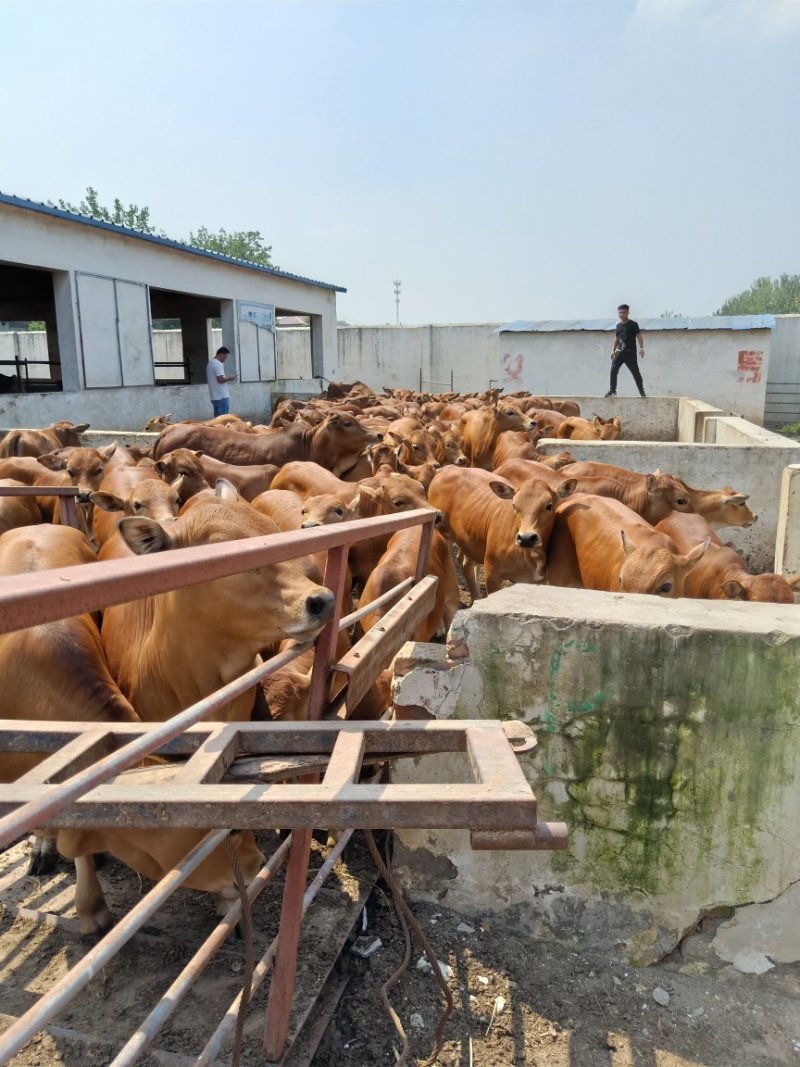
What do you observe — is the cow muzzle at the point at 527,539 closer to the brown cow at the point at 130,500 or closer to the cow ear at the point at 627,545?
the cow ear at the point at 627,545

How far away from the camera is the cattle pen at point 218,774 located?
1.47 meters

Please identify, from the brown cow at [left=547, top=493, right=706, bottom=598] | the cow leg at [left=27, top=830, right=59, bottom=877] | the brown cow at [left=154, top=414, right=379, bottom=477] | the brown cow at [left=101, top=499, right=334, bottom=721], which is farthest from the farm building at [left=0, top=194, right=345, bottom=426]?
the brown cow at [left=101, top=499, right=334, bottom=721]

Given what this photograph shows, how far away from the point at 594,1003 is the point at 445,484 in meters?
6.40

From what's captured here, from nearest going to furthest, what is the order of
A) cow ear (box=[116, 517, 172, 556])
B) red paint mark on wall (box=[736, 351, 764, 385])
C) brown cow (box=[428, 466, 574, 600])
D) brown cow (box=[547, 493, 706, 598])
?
1. cow ear (box=[116, 517, 172, 556])
2. brown cow (box=[547, 493, 706, 598])
3. brown cow (box=[428, 466, 574, 600])
4. red paint mark on wall (box=[736, 351, 764, 385])

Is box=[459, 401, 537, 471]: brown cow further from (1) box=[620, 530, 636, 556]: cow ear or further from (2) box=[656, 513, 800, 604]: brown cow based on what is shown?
(1) box=[620, 530, 636, 556]: cow ear

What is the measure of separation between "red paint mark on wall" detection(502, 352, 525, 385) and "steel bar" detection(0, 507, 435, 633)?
24374 mm

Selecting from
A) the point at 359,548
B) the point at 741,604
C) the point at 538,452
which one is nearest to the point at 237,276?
the point at 538,452

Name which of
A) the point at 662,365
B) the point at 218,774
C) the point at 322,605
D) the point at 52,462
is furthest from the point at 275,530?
the point at 662,365

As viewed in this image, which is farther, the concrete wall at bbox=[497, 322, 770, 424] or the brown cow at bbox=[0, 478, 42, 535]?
the concrete wall at bbox=[497, 322, 770, 424]

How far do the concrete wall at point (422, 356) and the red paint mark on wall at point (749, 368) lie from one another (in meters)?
13.2

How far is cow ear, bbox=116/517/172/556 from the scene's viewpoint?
120 inches

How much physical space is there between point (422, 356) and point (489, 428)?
24.1m

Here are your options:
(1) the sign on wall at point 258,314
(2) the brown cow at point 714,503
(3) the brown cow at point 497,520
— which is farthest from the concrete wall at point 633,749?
(1) the sign on wall at point 258,314

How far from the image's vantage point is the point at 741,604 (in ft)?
12.0
